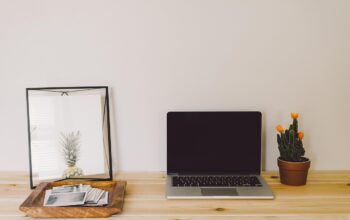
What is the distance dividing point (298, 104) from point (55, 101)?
1040 millimetres

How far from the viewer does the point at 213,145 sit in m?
1.50

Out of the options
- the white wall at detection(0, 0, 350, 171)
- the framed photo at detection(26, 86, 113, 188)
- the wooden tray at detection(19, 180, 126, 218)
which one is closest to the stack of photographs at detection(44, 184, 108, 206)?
the wooden tray at detection(19, 180, 126, 218)

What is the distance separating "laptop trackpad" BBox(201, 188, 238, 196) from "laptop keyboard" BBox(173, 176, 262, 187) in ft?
0.12

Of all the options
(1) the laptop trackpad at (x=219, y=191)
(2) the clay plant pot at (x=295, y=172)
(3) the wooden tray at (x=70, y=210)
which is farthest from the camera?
(2) the clay plant pot at (x=295, y=172)

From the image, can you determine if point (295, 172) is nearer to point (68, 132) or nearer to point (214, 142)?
point (214, 142)

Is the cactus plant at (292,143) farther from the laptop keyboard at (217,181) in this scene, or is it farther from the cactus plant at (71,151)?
the cactus plant at (71,151)

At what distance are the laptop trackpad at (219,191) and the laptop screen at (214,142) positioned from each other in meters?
0.16

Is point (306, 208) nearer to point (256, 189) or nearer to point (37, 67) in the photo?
point (256, 189)

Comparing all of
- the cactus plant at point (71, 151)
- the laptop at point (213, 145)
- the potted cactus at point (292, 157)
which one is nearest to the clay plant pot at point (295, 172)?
the potted cactus at point (292, 157)

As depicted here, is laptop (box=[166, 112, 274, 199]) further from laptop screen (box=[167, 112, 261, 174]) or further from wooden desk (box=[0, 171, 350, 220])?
wooden desk (box=[0, 171, 350, 220])

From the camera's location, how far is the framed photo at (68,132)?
1.48 metres

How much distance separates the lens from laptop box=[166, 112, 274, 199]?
1490 mm

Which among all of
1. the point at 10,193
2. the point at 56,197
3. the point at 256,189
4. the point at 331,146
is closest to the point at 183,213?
the point at 256,189

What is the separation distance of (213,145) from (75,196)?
58cm
